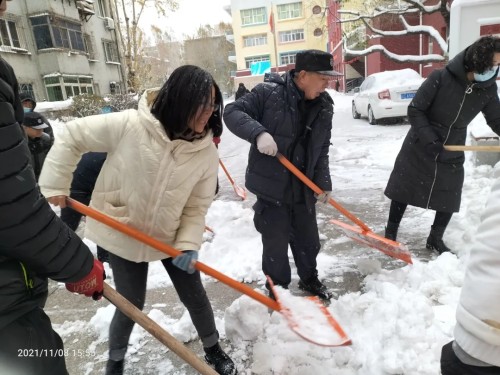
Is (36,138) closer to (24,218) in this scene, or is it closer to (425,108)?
(24,218)

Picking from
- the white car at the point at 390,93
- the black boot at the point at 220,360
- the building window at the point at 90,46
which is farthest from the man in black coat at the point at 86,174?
the building window at the point at 90,46

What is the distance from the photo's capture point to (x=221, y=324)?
2695 mm

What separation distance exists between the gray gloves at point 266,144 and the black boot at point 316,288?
1.16 m

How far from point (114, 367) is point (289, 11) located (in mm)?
51348

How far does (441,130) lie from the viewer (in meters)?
3.22

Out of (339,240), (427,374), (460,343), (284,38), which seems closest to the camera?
(460,343)

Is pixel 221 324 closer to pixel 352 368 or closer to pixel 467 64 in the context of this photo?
pixel 352 368

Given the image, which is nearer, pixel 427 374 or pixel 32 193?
pixel 32 193

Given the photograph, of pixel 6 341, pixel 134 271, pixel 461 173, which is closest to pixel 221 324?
pixel 134 271

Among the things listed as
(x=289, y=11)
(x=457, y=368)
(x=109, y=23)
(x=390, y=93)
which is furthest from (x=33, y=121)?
(x=289, y=11)

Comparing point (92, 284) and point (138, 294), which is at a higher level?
point (92, 284)

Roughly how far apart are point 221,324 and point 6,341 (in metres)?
1.72

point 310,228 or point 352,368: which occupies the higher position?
point 310,228

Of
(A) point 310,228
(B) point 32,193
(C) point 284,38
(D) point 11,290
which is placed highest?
(C) point 284,38
